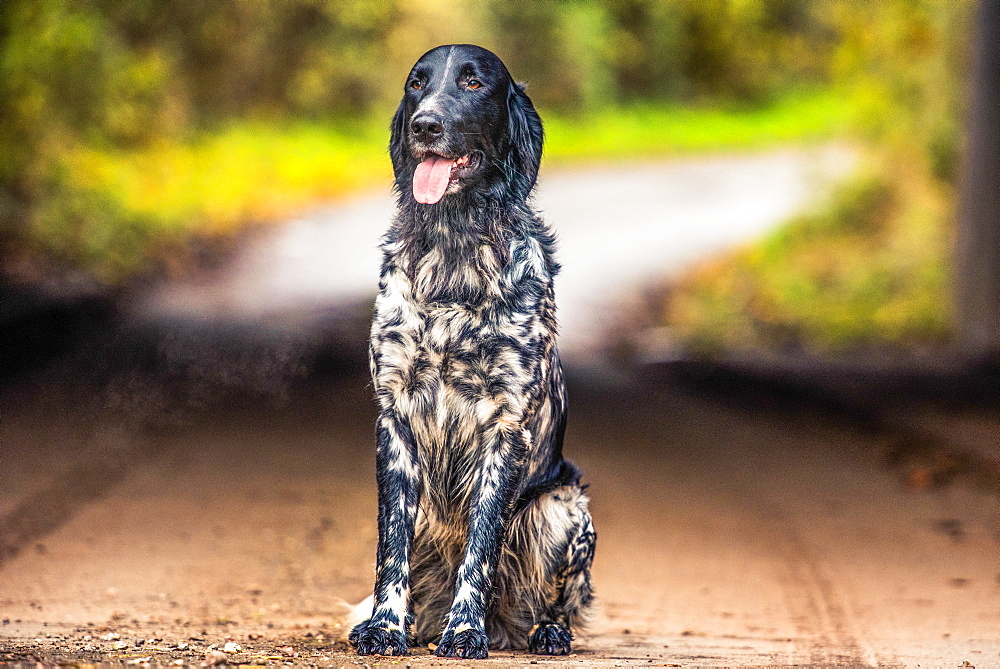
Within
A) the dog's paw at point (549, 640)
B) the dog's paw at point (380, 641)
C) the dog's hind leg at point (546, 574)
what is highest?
the dog's hind leg at point (546, 574)

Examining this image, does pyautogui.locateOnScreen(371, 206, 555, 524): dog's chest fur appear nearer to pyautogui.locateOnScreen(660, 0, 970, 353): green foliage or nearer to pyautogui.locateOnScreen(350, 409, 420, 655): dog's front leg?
pyautogui.locateOnScreen(350, 409, 420, 655): dog's front leg

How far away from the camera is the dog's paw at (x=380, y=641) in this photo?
4609 mm

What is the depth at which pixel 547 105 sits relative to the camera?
105 ft

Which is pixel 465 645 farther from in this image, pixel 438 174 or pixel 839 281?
pixel 839 281

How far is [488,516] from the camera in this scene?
15.5 feet

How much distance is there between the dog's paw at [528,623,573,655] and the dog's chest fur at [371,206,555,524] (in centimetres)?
55

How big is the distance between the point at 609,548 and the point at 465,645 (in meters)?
3.08

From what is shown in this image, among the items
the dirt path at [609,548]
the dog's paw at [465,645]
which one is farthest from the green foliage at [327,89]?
the dog's paw at [465,645]

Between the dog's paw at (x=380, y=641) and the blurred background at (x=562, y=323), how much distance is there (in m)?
0.32

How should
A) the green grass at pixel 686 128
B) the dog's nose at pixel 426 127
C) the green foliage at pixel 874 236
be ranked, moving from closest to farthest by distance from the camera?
1. the dog's nose at pixel 426 127
2. the green foliage at pixel 874 236
3. the green grass at pixel 686 128

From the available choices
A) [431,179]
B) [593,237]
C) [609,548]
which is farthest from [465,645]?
[593,237]

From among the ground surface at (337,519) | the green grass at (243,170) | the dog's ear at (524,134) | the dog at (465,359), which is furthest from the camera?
the green grass at (243,170)

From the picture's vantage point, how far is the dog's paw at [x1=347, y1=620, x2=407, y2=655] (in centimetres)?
461

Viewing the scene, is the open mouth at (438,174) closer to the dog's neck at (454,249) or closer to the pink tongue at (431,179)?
the pink tongue at (431,179)
